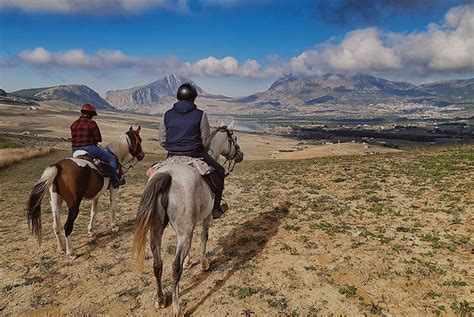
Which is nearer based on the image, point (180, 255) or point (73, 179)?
point (180, 255)

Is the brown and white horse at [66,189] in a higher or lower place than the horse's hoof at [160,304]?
higher

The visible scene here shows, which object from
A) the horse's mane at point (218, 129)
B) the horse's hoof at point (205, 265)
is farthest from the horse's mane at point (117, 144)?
the horse's hoof at point (205, 265)

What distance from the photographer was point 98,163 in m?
10.5

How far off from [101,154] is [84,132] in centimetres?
90

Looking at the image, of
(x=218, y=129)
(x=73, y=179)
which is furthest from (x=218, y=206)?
(x=73, y=179)

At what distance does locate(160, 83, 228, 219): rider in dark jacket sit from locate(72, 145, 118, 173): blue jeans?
4.13 meters

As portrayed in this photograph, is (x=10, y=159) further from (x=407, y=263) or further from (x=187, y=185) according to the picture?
(x=407, y=263)

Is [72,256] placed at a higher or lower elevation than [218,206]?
lower

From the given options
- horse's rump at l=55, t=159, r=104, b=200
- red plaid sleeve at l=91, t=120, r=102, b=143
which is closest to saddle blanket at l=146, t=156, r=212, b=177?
horse's rump at l=55, t=159, r=104, b=200

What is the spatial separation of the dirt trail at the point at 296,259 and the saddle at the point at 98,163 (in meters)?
2.44

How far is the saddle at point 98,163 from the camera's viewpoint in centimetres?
1022

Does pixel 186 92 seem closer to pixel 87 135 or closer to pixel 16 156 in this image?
pixel 87 135

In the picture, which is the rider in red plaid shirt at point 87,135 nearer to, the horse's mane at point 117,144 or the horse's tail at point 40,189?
the horse's mane at point 117,144

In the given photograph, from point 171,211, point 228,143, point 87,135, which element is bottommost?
point 171,211
